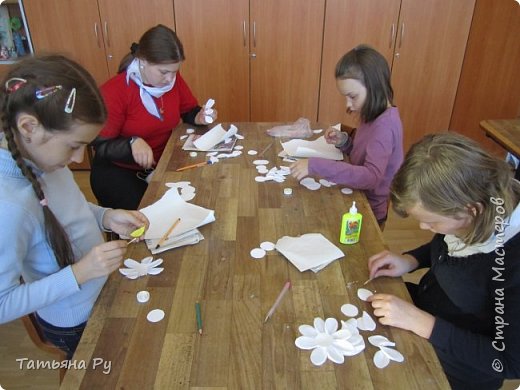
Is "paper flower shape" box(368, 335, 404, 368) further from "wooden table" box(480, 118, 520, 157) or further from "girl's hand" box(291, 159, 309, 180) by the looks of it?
"wooden table" box(480, 118, 520, 157)

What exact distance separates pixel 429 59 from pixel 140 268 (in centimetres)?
300

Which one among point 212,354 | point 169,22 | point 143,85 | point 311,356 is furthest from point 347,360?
point 169,22

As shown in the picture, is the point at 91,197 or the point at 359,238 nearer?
the point at 359,238

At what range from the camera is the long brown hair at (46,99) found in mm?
972

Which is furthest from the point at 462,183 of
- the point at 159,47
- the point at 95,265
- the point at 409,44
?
the point at 409,44

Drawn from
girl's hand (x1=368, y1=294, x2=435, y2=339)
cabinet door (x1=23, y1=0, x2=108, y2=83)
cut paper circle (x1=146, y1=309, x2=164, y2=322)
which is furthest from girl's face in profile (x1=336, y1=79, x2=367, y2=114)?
cabinet door (x1=23, y1=0, x2=108, y2=83)

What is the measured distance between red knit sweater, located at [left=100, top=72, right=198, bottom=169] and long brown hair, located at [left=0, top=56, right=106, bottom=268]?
873 millimetres

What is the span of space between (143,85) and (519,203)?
5.45 ft

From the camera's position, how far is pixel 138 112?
2086 mm

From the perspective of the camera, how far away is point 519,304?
93 centimetres

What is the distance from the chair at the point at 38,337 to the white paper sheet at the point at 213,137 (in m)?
1.02

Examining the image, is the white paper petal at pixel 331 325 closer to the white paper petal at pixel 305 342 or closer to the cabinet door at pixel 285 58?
the white paper petal at pixel 305 342

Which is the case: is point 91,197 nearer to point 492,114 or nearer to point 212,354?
point 212,354

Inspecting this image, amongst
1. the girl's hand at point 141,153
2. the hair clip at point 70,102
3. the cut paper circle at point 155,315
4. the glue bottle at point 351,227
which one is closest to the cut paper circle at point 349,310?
the glue bottle at point 351,227
